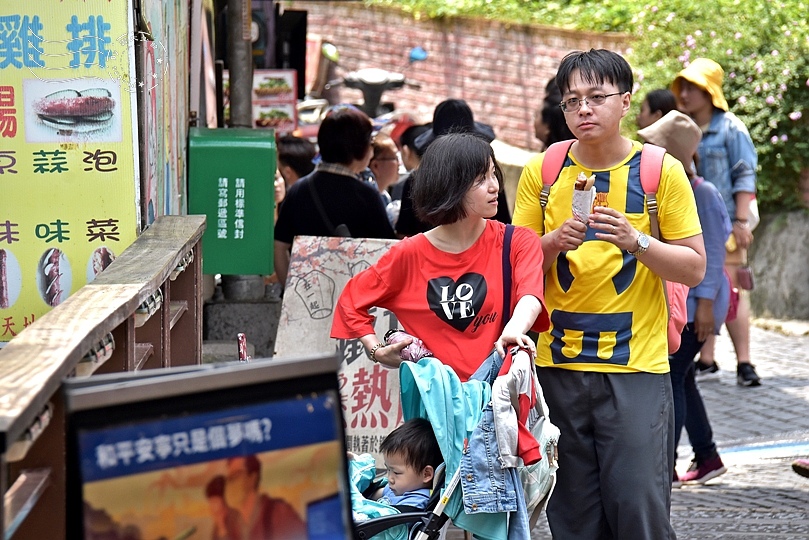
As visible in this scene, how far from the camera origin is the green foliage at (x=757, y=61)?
12.3m

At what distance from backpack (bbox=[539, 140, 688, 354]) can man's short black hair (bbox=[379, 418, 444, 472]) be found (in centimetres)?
94

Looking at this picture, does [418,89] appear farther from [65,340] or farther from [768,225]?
[65,340]

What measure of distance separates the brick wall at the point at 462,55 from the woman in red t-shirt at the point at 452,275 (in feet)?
44.1

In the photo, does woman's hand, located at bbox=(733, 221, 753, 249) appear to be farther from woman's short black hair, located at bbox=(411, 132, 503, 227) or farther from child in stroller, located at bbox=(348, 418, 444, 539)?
child in stroller, located at bbox=(348, 418, 444, 539)

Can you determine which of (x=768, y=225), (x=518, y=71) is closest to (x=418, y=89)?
(x=518, y=71)

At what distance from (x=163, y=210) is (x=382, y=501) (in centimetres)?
232

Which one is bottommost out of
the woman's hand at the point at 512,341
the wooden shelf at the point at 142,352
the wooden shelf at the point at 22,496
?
the wooden shelf at the point at 142,352

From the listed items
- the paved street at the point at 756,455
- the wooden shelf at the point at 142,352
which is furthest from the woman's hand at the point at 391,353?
the paved street at the point at 756,455

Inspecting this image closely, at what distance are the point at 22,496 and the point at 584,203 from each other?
2.14 m

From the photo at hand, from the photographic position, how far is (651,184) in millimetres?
4043

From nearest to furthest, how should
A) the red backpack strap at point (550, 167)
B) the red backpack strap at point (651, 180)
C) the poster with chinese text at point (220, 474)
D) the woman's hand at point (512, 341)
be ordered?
the poster with chinese text at point (220, 474) → the woman's hand at point (512, 341) → the red backpack strap at point (651, 180) → the red backpack strap at point (550, 167)

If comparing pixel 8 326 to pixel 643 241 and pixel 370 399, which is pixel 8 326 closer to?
pixel 370 399

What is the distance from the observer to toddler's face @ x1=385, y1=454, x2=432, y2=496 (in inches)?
146

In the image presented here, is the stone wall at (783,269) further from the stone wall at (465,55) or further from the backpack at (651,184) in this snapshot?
the backpack at (651,184)
